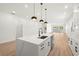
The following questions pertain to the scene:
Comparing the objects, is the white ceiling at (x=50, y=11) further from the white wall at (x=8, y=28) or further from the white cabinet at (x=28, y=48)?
the white cabinet at (x=28, y=48)

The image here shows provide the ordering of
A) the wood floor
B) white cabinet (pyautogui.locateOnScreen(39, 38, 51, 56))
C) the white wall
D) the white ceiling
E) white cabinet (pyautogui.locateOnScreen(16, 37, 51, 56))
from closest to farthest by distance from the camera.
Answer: white cabinet (pyautogui.locateOnScreen(16, 37, 51, 56)) → white cabinet (pyautogui.locateOnScreen(39, 38, 51, 56)) → the white ceiling → the white wall → the wood floor

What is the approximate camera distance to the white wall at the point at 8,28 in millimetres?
3555

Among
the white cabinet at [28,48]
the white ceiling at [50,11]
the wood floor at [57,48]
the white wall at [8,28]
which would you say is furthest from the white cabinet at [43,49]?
the white wall at [8,28]

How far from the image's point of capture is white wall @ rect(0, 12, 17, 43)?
140 inches

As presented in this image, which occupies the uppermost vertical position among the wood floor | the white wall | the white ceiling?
the white ceiling

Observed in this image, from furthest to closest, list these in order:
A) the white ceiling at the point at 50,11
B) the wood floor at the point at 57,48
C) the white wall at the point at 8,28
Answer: the wood floor at the point at 57,48 < the white wall at the point at 8,28 < the white ceiling at the point at 50,11

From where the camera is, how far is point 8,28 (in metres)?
3.82

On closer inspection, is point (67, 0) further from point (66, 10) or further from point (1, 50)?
point (1, 50)

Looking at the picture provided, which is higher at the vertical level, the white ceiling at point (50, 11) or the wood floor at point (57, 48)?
the white ceiling at point (50, 11)

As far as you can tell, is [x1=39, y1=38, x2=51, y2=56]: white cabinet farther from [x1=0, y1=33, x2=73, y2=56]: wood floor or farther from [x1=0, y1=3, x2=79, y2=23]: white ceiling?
[x1=0, y1=3, x2=79, y2=23]: white ceiling

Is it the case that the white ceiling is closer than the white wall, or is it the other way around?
the white ceiling

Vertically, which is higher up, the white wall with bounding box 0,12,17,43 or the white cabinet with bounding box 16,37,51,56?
the white wall with bounding box 0,12,17,43

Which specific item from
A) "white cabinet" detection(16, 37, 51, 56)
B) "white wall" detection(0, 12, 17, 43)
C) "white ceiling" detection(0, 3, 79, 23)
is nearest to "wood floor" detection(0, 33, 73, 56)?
"white wall" detection(0, 12, 17, 43)

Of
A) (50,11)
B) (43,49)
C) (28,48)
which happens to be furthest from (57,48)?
(28,48)
